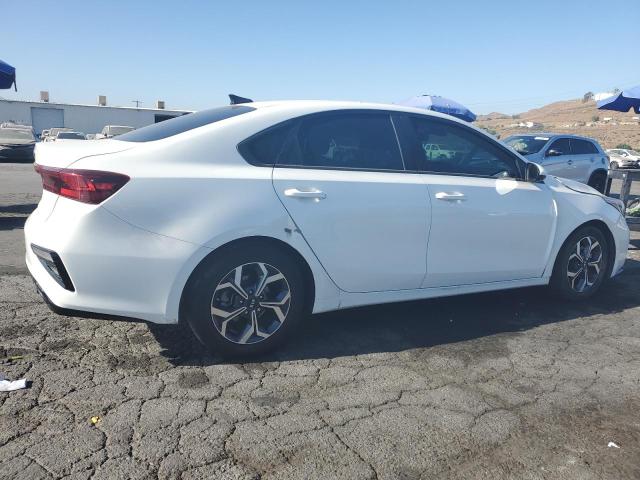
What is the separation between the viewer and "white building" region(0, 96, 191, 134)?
42.7 meters

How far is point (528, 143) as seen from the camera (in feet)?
41.7

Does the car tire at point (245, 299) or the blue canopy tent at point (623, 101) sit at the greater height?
the blue canopy tent at point (623, 101)

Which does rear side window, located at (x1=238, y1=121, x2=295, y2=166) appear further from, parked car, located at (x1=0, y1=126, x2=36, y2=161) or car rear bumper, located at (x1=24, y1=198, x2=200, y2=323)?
parked car, located at (x1=0, y1=126, x2=36, y2=161)

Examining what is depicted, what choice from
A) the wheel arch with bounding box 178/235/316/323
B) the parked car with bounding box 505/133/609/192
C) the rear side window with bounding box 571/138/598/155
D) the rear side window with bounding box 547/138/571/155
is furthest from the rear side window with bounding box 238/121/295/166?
the rear side window with bounding box 571/138/598/155

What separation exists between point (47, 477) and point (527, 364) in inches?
112

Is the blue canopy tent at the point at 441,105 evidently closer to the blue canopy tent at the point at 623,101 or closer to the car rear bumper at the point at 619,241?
the blue canopy tent at the point at 623,101

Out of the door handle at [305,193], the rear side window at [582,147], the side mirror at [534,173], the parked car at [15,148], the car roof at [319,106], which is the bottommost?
the parked car at [15,148]

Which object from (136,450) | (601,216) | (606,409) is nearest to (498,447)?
(606,409)

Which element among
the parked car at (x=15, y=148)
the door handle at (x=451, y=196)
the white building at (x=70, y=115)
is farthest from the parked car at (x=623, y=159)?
the white building at (x=70, y=115)

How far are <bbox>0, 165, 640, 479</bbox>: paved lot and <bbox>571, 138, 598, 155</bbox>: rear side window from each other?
32.1ft

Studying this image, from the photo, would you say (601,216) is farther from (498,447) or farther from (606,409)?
(498,447)

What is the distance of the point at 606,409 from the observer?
10.1ft

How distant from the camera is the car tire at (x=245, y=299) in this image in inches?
127

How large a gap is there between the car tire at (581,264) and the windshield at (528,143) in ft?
25.4
